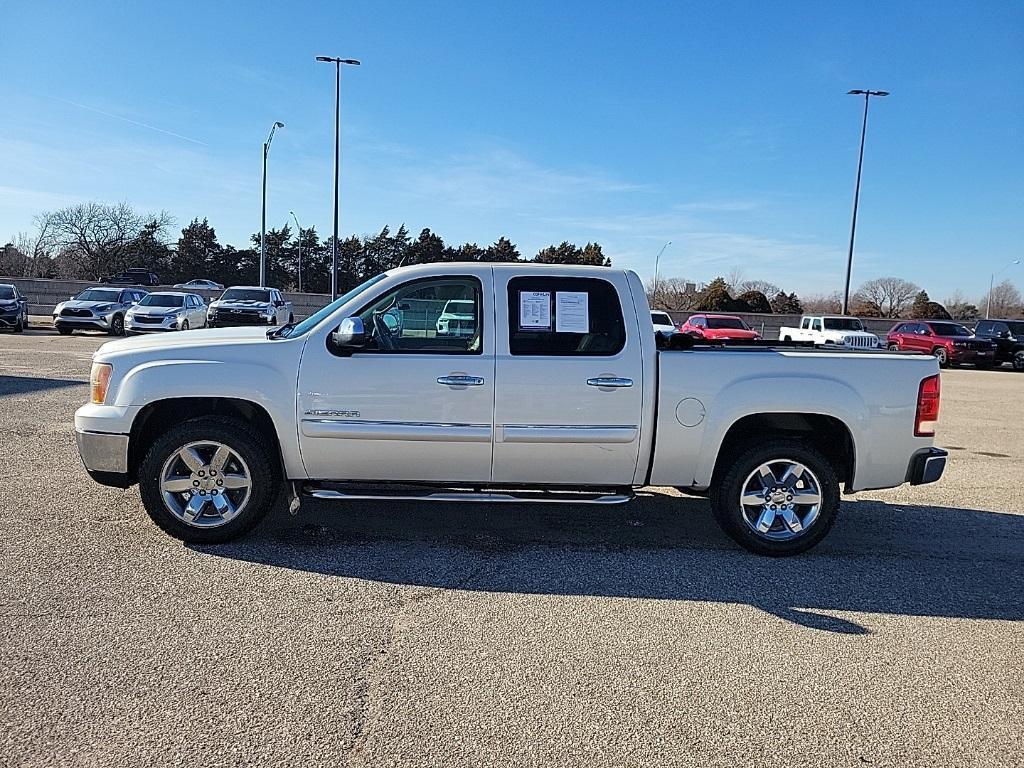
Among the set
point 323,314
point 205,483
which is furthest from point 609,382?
point 205,483

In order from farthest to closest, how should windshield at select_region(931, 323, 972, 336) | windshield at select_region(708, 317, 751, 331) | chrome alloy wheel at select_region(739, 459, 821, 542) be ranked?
windshield at select_region(708, 317, 751, 331)
windshield at select_region(931, 323, 972, 336)
chrome alloy wheel at select_region(739, 459, 821, 542)

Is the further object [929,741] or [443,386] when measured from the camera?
[443,386]

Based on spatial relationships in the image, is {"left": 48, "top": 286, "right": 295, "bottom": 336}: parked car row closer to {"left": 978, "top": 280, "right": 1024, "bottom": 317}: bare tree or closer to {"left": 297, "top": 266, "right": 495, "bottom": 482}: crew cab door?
{"left": 297, "top": 266, "right": 495, "bottom": 482}: crew cab door

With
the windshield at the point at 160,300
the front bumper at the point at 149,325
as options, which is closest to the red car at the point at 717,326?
the front bumper at the point at 149,325

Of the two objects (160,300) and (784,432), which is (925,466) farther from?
(160,300)

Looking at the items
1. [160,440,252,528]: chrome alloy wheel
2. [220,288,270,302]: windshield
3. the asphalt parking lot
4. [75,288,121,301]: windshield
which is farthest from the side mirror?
[75,288,121,301]: windshield

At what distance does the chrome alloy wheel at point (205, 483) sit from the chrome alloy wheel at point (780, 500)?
10.9 ft

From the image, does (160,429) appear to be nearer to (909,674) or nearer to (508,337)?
(508,337)

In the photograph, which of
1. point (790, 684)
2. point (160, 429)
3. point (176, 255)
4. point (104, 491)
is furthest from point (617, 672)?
point (176, 255)

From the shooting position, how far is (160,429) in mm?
5492

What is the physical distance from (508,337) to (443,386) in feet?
1.74

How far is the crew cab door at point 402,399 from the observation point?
16.9ft

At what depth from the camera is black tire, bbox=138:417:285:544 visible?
5.14m

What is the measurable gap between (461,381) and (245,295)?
2574 cm
